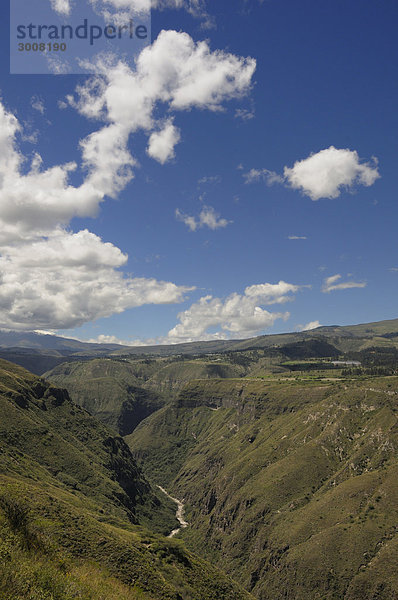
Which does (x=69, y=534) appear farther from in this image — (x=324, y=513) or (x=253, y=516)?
(x=253, y=516)

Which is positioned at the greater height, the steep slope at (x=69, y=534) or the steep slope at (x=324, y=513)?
the steep slope at (x=69, y=534)

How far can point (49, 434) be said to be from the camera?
17200 centimetres

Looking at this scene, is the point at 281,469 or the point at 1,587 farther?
the point at 281,469

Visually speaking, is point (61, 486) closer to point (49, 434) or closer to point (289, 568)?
point (49, 434)

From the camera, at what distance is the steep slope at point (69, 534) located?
38.5 meters

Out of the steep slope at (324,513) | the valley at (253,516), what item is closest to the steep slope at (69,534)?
the valley at (253,516)

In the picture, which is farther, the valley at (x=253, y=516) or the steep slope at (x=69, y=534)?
the valley at (x=253, y=516)

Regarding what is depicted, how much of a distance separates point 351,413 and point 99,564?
15718cm

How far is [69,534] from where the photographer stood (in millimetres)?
72000

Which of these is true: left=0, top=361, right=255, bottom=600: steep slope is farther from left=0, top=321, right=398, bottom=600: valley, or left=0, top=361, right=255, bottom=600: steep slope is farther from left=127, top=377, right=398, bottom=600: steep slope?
left=127, top=377, right=398, bottom=600: steep slope

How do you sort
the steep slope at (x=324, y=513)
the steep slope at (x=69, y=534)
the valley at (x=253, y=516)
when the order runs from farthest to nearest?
the steep slope at (x=324, y=513)
the valley at (x=253, y=516)
the steep slope at (x=69, y=534)

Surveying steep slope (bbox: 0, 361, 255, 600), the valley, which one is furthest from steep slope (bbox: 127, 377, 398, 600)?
steep slope (bbox: 0, 361, 255, 600)

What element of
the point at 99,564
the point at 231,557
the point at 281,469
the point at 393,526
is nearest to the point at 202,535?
the point at 231,557

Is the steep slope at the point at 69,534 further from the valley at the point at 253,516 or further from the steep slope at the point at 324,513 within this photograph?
the steep slope at the point at 324,513
